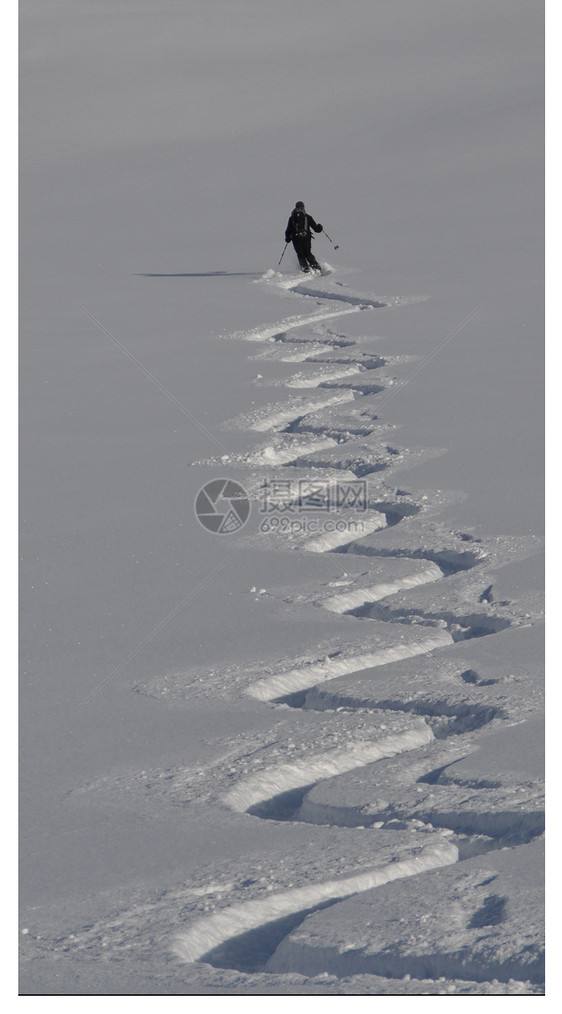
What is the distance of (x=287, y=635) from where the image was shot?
11.5 feet

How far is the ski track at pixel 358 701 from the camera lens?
231 cm

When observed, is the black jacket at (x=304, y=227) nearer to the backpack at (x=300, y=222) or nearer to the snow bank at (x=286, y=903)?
the backpack at (x=300, y=222)

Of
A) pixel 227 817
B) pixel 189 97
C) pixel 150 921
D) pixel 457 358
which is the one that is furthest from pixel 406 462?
pixel 189 97

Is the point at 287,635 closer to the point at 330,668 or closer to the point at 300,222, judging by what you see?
the point at 330,668

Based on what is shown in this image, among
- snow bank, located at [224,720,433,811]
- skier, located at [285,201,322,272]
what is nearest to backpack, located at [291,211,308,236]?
skier, located at [285,201,322,272]

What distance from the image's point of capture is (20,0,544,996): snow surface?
7.32ft

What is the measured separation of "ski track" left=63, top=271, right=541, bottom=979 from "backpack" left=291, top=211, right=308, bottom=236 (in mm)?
5861

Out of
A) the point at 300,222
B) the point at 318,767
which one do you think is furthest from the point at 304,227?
the point at 318,767

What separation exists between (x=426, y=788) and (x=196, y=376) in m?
4.78

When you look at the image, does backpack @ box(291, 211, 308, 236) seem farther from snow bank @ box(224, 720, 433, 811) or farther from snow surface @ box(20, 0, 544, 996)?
snow bank @ box(224, 720, 433, 811)

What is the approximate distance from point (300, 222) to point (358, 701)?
901cm

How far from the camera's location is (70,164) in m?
23.1

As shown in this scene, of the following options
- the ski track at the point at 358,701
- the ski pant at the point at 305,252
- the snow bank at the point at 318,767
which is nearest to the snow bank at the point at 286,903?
the ski track at the point at 358,701

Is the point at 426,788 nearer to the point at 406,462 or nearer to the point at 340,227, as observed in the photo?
the point at 406,462
